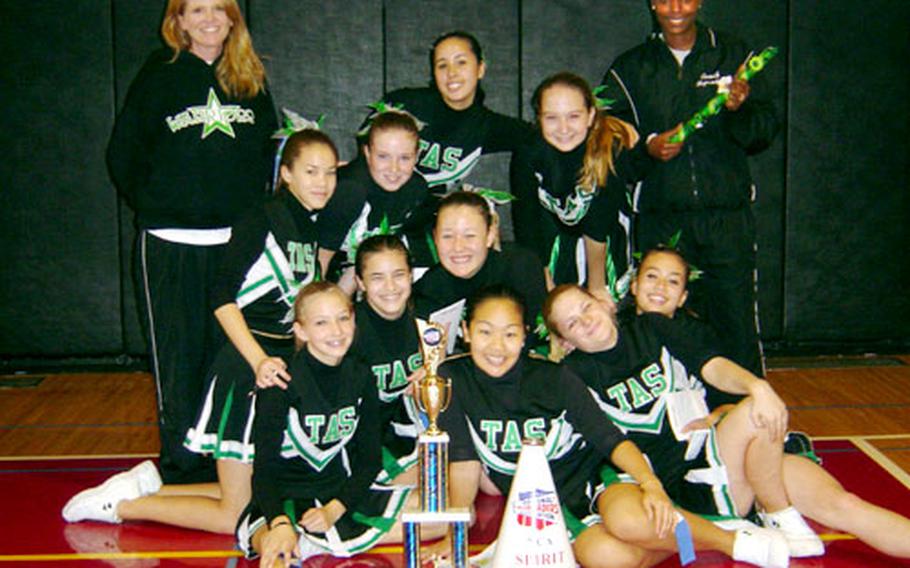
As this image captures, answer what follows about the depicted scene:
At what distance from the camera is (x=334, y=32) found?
5848mm

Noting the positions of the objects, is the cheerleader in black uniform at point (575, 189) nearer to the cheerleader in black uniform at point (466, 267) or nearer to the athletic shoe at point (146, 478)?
the cheerleader in black uniform at point (466, 267)

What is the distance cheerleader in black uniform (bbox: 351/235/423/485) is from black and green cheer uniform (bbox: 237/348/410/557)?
23cm

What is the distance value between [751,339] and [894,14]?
8.73 ft

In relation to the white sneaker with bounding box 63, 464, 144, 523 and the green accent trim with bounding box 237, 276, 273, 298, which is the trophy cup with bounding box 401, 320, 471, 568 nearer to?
the green accent trim with bounding box 237, 276, 273, 298

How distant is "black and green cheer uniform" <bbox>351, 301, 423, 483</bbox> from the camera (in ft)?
11.9

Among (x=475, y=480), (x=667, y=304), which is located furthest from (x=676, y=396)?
(x=475, y=480)

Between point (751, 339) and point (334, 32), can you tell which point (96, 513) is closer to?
point (751, 339)

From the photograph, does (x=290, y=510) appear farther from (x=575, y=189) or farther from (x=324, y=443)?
(x=575, y=189)

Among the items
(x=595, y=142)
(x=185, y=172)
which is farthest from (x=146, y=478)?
(x=595, y=142)

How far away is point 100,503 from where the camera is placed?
11.7ft

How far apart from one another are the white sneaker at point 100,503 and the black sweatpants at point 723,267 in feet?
7.21

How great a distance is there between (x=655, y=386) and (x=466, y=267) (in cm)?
80

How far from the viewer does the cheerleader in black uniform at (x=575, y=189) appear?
402cm

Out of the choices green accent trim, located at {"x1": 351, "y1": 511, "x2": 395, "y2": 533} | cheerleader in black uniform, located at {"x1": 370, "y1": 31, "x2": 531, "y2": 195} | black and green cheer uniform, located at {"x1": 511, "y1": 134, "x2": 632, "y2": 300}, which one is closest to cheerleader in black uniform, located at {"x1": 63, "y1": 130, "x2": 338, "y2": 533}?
green accent trim, located at {"x1": 351, "y1": 511, "x2": 395, "y2": 533}
